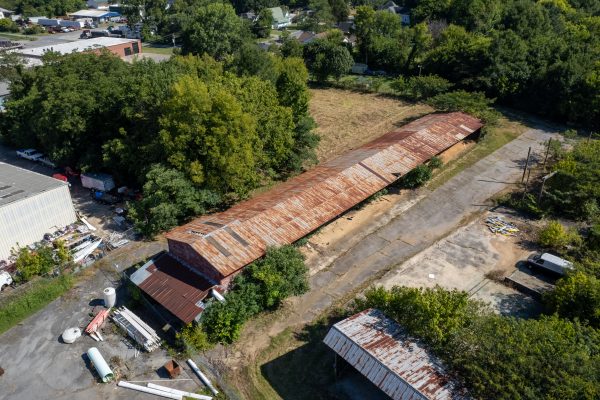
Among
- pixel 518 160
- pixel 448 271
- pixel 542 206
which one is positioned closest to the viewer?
pixel 448 271

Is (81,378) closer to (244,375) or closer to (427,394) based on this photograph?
(244,375)

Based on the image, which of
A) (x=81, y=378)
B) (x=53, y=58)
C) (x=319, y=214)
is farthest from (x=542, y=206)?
(x=53, y=58)

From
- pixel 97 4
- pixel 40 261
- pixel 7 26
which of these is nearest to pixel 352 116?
pixel 40 261

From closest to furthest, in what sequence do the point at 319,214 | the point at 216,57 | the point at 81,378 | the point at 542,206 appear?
the point at 81,378 → the point at 319,214 → the point at 542,206 → the point at 216,57

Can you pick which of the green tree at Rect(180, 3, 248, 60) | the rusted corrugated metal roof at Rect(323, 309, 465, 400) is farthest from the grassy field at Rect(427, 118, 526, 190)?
the green tree at Rect(180, 3, 248, 60)

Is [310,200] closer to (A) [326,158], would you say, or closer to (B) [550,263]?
(A) [326,158]
